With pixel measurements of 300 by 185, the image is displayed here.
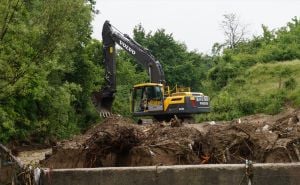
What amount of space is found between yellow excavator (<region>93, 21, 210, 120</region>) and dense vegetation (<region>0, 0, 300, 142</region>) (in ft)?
5.66

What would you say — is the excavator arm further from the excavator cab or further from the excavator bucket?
the excavator cab

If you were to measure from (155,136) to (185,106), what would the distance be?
16.8m

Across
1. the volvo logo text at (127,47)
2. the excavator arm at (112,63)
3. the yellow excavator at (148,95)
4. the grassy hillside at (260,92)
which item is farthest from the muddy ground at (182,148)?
the grassy hillside at (260,92)

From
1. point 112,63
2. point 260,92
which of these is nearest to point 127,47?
point 112,63

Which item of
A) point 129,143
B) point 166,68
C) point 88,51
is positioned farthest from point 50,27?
point 166,68

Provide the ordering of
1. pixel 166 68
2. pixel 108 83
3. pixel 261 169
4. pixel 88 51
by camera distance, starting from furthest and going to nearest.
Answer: pixel 166 68 → pixel 88 51 → pixel 108 83 → pixel 261 169

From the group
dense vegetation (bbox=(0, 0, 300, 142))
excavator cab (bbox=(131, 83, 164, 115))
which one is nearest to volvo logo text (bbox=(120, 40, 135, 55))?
dense vegetation (bbox=(0, 0, 300, 142))

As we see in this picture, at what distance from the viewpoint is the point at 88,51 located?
38094mm

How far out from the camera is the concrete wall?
6113 millimetres

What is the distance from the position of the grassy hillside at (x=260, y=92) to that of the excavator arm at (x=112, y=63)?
7189mm

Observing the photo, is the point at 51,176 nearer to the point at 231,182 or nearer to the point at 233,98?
the point at 231,182

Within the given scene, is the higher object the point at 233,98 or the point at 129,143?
the point at 233,98

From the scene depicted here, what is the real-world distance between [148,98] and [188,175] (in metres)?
20.6

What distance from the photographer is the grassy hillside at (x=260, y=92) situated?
35.7 metres
